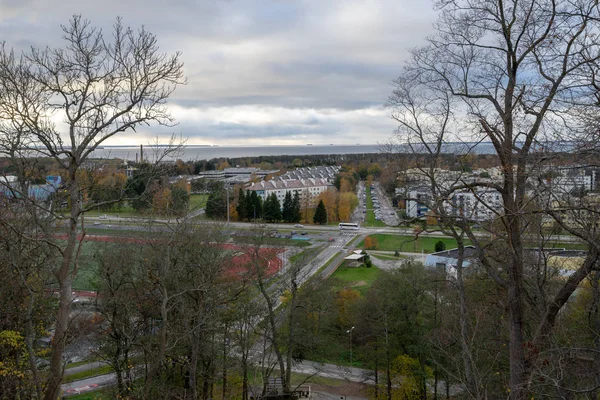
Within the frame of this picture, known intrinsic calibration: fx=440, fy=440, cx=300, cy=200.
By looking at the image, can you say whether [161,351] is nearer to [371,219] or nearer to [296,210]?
[296,210]

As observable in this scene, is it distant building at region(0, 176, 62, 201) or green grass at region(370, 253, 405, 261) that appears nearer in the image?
distant building at region(0, 176, 62, 201)

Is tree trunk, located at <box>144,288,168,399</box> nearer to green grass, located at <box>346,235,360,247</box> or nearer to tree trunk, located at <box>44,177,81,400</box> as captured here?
tree trunk, located at <box>44,177,81,400</box>

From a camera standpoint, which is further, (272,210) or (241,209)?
(272,210)

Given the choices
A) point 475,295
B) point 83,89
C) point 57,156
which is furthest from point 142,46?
point 475,295

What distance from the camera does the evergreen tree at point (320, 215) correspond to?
4603 cm

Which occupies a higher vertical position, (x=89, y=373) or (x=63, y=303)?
(x=63, y=303)

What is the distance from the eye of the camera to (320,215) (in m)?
46.2

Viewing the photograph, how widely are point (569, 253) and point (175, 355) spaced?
13975mm

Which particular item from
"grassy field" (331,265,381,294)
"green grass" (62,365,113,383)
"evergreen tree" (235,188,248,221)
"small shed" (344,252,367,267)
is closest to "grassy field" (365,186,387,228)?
"small shed" (344,252,367,267)

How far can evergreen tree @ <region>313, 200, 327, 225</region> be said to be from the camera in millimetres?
46031

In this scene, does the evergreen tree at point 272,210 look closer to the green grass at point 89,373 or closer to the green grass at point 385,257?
the green grass at point 385,257

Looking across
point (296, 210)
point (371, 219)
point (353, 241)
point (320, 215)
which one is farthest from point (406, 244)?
point (296, 210)

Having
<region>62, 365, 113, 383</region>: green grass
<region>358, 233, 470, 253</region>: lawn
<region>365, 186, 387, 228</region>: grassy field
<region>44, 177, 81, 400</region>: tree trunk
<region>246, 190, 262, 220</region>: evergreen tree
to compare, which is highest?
<region>44, 177, 81, 400</region>: tree trunk

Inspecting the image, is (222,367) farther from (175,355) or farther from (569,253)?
(569,253)
